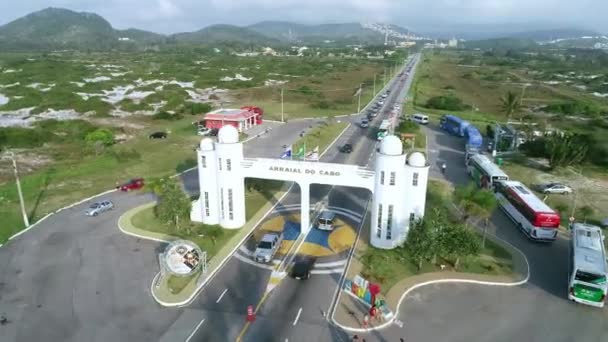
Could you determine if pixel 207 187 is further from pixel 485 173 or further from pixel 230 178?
pixel 485 173

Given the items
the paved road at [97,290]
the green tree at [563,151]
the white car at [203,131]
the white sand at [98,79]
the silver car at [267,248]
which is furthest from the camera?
the white sand at [98,79]

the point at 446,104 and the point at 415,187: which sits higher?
the point at 415,187

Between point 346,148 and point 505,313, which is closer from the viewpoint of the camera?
point 505,313

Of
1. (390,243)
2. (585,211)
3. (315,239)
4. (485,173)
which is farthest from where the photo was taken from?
(485,173)

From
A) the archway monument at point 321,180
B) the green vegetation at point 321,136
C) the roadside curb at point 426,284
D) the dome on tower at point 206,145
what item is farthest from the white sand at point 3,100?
the roadside curb at point 426,284

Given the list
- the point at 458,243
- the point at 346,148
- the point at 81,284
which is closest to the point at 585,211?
the point at 458,243

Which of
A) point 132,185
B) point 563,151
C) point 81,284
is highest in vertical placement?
point 563,151

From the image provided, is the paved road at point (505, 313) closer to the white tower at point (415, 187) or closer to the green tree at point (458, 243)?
the green tree at point (458, 243)
